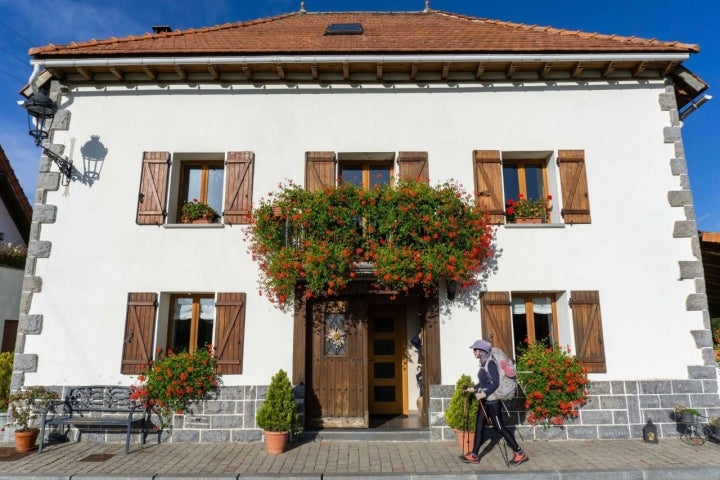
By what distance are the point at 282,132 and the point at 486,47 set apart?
3.97 meters

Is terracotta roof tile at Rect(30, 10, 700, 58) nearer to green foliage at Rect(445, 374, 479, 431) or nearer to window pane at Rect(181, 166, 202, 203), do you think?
window pane at Rect(181, 166, 202, 203)

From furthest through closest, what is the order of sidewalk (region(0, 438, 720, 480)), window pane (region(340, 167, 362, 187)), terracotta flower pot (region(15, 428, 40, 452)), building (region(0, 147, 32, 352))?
building (region(0, 147, 32, 352)) < window pane (region(340, 167, 362, 187)) < terracotta flower pot (region(15, 428, 40, 452)) < sidewalk (region(0, 438, 720, 480))

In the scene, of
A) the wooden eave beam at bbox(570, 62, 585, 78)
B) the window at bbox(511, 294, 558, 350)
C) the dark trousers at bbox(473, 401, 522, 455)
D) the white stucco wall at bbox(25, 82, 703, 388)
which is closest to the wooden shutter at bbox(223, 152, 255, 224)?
the white stucco wall at bbox(25, 82, 703, 388)

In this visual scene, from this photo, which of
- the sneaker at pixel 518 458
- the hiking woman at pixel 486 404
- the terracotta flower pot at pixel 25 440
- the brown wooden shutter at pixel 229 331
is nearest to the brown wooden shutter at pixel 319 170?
the brown wooden shutter at pixel 229 331

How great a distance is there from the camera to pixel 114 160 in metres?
7.99

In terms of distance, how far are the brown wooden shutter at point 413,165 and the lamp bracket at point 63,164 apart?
227 inches

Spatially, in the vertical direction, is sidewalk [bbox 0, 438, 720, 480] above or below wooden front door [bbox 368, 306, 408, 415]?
below

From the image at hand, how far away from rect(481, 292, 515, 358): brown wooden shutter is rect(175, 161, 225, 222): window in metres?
4.99

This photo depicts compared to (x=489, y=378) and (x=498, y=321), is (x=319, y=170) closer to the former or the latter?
(x=498, y=321)

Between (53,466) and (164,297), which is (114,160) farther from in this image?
(53,466)

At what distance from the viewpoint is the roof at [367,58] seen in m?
7.90

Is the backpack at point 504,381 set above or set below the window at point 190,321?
below

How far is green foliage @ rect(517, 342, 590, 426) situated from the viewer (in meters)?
6.96

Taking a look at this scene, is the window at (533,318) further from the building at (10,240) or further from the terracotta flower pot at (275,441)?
the building at (10,240)
